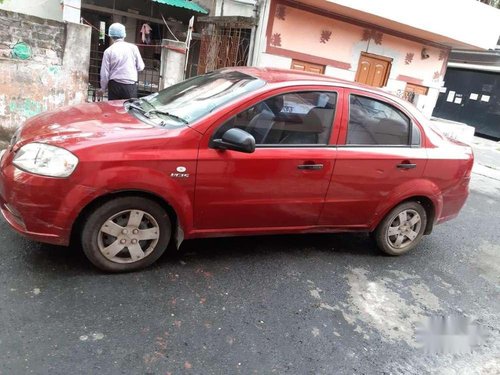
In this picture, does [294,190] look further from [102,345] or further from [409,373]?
[102,345]

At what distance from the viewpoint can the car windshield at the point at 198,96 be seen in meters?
3.57

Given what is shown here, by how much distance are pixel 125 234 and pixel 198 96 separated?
1314 millimetres

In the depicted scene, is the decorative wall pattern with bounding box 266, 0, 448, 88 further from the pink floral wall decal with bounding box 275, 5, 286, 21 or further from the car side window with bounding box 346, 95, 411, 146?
the car side window with bounding box 346, 95, 411, 146

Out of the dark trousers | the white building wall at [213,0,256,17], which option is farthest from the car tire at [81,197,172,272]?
the white building wall at [213,0,256,17]

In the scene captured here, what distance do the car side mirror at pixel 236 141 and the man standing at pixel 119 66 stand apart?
146 inches

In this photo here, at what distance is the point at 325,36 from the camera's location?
1073 centimetres

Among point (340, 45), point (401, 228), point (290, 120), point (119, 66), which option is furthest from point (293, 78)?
point (340, 45)

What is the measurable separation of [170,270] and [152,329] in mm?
760

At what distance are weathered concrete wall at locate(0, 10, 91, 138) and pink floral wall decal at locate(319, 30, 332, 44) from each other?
5801mm

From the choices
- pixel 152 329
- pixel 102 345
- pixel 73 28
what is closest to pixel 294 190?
Result: pixel 152 329

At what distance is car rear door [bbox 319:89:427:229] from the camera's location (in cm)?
397

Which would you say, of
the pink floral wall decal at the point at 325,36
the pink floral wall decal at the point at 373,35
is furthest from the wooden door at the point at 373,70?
the pink floral wall decal at the point at 325,36

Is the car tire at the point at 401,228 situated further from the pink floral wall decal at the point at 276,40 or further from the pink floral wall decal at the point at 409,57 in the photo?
the pink floral wall decal at the point at 409,57

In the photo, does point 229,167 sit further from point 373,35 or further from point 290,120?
point 373,35
